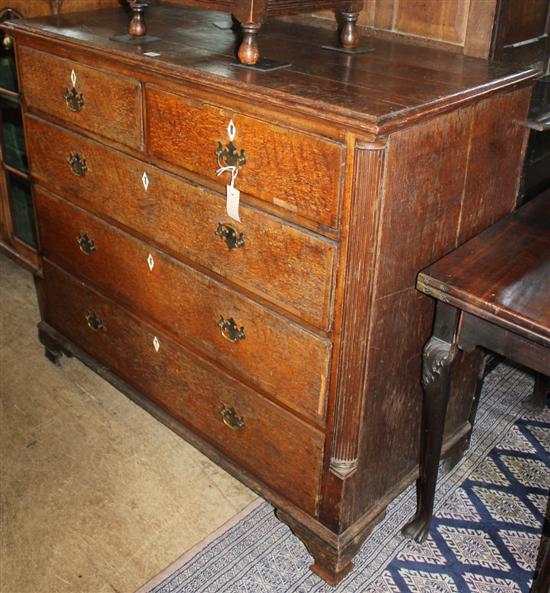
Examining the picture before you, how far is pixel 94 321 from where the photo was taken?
2588 millimetres

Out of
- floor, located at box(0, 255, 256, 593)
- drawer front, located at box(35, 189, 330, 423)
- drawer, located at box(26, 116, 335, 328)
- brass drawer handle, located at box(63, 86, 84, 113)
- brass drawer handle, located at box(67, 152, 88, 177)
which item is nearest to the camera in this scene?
drawer, located at box(26, 116, 335, 328)

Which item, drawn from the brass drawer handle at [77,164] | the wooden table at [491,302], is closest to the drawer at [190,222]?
the brass drawer handle at [77,164]

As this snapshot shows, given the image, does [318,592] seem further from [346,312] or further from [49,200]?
[49,200]

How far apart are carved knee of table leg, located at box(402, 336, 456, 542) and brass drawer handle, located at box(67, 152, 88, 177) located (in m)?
1.17

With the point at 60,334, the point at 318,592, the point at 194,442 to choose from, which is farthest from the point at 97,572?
the point at 60,334

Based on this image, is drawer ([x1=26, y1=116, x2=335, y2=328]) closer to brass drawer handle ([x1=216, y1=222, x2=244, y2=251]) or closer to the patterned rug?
brass drawer handle ([x1=216, y1=222, x2=244, y2=251])

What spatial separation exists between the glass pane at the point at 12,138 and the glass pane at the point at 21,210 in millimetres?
74

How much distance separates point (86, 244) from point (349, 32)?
1.05m

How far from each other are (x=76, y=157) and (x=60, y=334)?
0.77 metres

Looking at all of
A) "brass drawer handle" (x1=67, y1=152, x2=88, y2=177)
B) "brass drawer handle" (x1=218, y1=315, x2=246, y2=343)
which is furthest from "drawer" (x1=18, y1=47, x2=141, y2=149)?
"brass drawer handle" (x1=218, y1=315, x2=246, y2=343)

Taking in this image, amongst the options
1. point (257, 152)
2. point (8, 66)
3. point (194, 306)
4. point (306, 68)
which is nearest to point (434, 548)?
point (194, 306)

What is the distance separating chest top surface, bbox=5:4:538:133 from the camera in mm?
1568

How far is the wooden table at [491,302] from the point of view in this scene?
5.17 ft

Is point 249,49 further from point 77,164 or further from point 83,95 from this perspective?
point 77,164
